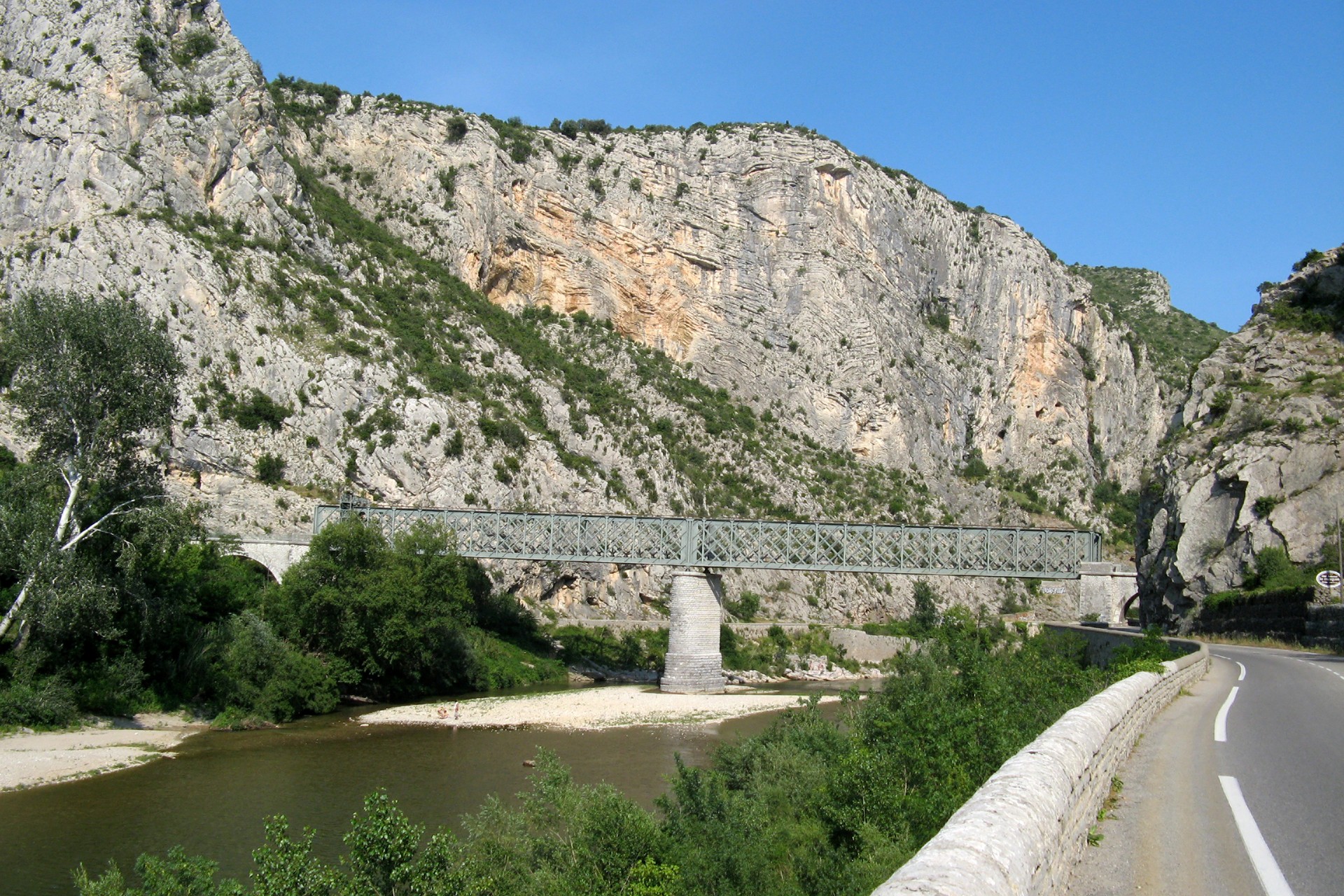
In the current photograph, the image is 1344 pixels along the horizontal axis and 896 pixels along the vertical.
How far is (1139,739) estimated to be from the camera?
13.1m

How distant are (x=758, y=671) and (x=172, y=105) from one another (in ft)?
174

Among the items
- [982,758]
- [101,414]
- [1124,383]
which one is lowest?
[982,758]

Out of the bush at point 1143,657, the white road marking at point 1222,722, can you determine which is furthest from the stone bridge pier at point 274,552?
the white road marking at point 1222,722

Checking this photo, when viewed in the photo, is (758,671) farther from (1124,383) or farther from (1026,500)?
(1124,383)

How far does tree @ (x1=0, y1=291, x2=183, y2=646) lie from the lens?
28.0 m

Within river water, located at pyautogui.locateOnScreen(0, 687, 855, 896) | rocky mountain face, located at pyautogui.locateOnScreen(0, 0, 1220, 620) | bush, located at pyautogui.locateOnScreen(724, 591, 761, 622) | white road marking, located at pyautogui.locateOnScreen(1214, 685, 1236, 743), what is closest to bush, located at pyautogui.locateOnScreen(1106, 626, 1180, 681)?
white road marking, located at pyautogui.locateOnScreen(1214, 685, 1236, 743)

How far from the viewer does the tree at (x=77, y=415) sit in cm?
2798

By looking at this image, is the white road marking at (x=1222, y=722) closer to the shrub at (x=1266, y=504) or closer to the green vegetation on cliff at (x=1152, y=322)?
the shrub at (x=1266, y=504)

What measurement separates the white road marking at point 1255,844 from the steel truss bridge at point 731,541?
3786 centimetres

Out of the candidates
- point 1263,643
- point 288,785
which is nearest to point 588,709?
point 288,785

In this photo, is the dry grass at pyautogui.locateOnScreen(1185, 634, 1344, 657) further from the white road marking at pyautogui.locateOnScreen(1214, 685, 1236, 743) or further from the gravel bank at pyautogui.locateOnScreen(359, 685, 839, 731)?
the gravel bank at pyautogui.locateOnScreen(359, 685, 839, 731)

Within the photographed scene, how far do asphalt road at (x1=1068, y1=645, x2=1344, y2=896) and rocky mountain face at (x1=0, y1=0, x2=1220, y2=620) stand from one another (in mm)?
45316

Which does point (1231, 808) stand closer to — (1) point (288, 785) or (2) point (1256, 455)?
(1) point (288, 785)

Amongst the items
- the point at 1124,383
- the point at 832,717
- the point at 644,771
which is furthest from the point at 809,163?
the point at 644,771
